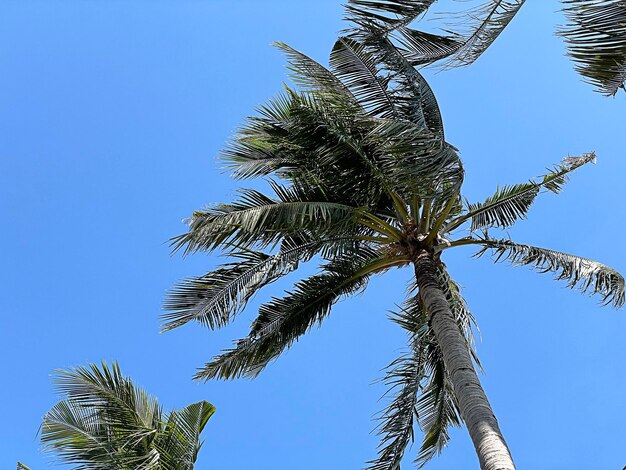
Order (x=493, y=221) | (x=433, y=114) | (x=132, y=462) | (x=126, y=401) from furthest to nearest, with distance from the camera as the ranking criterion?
(x=493, y=221)
(x=433, y=114)
(x=126, y=401)
(x=132, y=462)

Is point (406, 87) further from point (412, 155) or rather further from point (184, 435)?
point (184, 435)

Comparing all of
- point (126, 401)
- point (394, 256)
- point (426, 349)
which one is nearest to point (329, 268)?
point (394, 256)

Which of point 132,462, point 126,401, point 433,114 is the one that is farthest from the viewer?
point 433,114

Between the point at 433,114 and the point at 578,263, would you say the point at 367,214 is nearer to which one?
the point at 433,114

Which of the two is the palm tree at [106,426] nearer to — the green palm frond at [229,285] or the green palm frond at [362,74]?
the green palm frond at [229,285]

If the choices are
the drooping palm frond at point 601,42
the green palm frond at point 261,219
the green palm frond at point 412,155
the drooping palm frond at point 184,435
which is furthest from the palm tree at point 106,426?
the drooping palm frond at point 601,42

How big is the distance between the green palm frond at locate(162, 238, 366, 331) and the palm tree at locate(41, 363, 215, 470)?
1.34m

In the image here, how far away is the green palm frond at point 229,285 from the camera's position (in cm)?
1056

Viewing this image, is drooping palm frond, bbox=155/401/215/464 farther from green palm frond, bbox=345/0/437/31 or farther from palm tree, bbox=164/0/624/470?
green palm frond, bbox=345/0/437/31

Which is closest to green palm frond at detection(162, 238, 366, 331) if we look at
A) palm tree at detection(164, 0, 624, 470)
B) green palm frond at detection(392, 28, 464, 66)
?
palm tree at detection(164, 0, 624, 470)

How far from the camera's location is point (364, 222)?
10656 mm

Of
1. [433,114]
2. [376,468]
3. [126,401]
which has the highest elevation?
[433,114]

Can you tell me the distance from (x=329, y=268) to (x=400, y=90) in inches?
121

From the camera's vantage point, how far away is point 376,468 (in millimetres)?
10227
